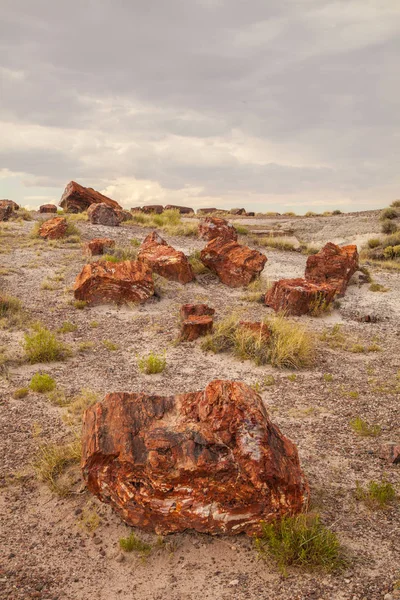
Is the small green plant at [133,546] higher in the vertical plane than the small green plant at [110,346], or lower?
lower

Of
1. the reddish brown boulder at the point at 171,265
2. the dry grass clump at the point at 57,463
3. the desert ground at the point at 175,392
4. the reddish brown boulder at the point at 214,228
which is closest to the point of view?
the desert ground at the point at 175,392

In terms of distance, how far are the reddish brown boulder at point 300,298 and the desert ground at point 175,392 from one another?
0.90ft

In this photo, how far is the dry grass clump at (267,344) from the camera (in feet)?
26.4

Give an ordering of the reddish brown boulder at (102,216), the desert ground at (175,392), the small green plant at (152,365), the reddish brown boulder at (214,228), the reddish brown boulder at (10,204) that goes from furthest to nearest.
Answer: the reddish brown boulder at (10,204) < the reddish brown boulder at (102,216) < the reddish brown boulder at (214,228) < the small green plant at (152,365) < the desert ground at (175,392)

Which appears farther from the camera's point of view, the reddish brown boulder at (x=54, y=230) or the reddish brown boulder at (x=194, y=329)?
the reddish brown boulder at (x=54, y=230)

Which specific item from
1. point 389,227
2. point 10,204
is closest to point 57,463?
point 10,204

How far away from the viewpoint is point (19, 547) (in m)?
3.87

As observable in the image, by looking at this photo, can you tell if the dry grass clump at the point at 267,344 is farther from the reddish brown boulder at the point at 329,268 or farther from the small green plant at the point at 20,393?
the reddish brown boulder at the point at 329,268

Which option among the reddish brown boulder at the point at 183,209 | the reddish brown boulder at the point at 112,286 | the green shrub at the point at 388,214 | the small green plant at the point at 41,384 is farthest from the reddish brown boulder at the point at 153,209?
the small green plant at the point at 41,384

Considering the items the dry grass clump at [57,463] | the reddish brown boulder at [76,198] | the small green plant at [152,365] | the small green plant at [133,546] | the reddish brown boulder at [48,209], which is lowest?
the small green plant at [133,546]

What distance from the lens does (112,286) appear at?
36.5 ft

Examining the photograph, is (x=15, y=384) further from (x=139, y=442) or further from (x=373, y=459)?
(x=373, y=459)

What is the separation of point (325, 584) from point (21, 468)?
3.18 metres

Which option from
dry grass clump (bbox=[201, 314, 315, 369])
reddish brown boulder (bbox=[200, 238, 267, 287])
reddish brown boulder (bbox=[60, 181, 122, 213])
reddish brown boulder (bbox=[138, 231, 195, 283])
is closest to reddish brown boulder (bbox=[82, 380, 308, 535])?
dry grass clump (bbox=[201, 314, 315, 369])
